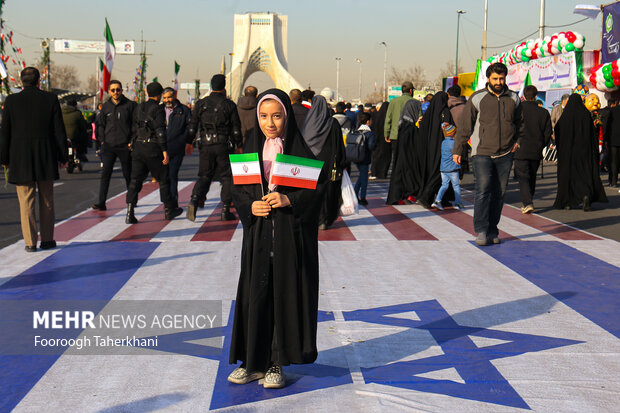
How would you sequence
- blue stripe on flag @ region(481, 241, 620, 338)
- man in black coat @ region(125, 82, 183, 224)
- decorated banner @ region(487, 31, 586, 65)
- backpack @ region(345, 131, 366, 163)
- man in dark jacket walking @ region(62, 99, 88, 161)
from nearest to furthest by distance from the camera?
1. blue stripe on flag @ region(481, 241, 620, 338)
2. man in black coat @ region(125, 82, 183, 224)
3. backpack @ region(345, 131, 366, 163)
4. man in dark jacket walking @ region(62, 99, 88, 161)
5. decorated banner @ region(487, 31, 586, 65)

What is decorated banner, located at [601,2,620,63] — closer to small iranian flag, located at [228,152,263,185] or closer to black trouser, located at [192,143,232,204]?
black trouser, located at [192,143,232,204]

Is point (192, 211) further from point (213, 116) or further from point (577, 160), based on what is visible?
point (577, 160)

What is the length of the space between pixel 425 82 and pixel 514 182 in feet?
271

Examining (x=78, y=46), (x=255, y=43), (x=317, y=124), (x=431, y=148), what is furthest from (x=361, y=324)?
(x=255, y=43)

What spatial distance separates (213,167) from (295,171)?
6.58m

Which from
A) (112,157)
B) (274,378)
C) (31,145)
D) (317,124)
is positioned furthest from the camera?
(112,157)

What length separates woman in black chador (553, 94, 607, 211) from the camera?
11.9 m

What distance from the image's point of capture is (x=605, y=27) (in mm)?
21750

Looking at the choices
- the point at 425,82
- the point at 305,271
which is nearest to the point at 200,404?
the point at 305,271

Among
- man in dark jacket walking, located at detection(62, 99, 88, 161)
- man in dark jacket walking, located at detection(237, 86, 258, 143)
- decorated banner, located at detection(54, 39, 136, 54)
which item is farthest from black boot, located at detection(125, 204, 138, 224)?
decorated banner, located at detection(54, 39, 136, 54)

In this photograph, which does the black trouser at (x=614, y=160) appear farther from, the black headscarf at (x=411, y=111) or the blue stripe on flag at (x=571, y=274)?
the blue stripe on flag at (x=571, y=274)

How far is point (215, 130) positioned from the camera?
10.1m

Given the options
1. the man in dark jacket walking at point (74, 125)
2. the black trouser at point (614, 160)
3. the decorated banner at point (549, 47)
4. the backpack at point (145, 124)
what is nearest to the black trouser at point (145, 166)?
the backpack at point (145, 124)

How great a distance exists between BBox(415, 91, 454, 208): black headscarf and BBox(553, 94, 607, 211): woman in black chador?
5.93 ft
